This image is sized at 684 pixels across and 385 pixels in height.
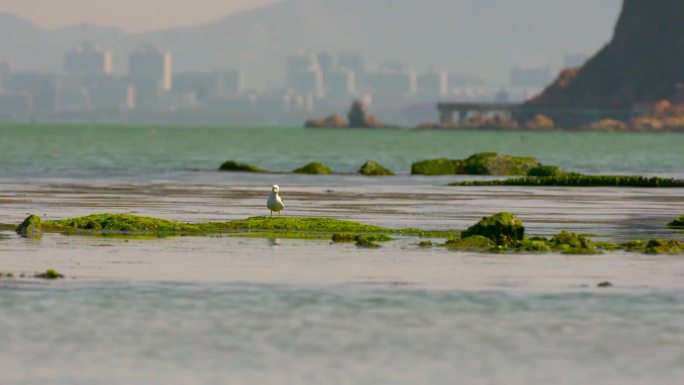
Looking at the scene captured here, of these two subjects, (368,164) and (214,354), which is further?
(368,164)

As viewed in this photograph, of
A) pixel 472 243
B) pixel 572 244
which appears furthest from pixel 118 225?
pixel 572 244

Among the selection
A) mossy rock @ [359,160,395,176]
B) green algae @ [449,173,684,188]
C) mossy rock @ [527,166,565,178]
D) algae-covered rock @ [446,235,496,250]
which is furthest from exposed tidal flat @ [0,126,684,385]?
mossy rock @ [359,160,395,176]

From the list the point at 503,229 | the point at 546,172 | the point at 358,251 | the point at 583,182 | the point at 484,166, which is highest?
the point at 484,166

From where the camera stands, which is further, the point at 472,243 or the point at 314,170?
the point at 314,170

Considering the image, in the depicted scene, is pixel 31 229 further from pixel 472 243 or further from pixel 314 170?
pixel 314 170

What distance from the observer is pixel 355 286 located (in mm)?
29328

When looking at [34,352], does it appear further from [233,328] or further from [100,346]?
[233,328]

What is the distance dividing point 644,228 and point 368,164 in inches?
2044

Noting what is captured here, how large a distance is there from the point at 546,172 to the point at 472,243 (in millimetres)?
47905

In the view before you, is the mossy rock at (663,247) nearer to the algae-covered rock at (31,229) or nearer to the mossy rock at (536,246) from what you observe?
the mossy rock at (536,246)

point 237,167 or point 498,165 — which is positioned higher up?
point 498,165

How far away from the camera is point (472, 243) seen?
3741cm

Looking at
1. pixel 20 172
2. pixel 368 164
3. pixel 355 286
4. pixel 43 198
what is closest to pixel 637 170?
pixel 368 164

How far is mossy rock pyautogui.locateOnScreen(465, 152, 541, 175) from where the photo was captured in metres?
90.4
